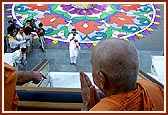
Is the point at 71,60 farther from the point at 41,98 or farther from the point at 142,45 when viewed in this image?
the point at 41,98

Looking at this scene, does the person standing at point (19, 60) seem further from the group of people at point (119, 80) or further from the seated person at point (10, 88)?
the group of people at point (119, 80)

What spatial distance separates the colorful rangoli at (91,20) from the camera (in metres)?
6.38

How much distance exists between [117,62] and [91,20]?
614cm

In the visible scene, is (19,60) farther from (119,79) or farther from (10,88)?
(119,79)

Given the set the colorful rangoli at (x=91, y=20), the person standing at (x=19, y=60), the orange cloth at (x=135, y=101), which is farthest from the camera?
the colorful rangoli at (x=91, y=20)

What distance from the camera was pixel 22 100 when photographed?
50.4 inches

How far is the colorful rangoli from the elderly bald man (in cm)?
488

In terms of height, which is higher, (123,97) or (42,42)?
(123,97)

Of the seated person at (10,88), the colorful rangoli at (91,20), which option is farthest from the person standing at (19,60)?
the seated person at (10,88)

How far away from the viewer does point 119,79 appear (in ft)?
3.33

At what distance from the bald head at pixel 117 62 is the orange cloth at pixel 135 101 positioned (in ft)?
0.11

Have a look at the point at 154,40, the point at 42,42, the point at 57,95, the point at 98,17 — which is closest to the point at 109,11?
the point at 98,17

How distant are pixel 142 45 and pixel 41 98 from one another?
4.77m

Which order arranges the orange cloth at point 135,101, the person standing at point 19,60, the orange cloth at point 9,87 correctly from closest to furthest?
the orange cloth at point 135,101 < the orange cloth at point 9,87 < the person standing at point 19,60
